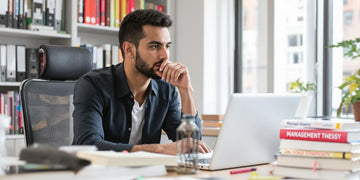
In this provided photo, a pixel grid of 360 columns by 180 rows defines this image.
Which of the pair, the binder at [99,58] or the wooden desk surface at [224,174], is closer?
the wooden desk surface at [224,174]

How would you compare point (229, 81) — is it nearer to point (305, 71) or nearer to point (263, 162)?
point (305, 71)

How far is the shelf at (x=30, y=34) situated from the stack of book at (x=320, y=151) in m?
2.21

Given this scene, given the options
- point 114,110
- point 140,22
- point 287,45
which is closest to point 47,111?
point 114,110

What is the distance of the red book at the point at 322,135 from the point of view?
1274mm

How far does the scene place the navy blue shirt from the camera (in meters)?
1.84

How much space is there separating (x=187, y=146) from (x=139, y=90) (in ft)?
2.79

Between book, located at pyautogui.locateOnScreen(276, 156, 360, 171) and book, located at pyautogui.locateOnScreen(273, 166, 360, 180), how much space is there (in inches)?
0.4

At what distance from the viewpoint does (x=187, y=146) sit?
4.49 feet

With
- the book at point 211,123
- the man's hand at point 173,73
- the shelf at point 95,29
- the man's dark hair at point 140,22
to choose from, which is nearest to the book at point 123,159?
the man's hand at point 173,73

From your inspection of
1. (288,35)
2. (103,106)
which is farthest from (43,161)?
(288,35)

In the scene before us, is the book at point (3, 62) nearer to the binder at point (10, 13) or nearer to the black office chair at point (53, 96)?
the binder at point (10, 13)

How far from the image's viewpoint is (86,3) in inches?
133

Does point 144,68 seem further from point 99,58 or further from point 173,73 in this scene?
point 99,58

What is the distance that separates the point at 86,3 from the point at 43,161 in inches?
98.9
